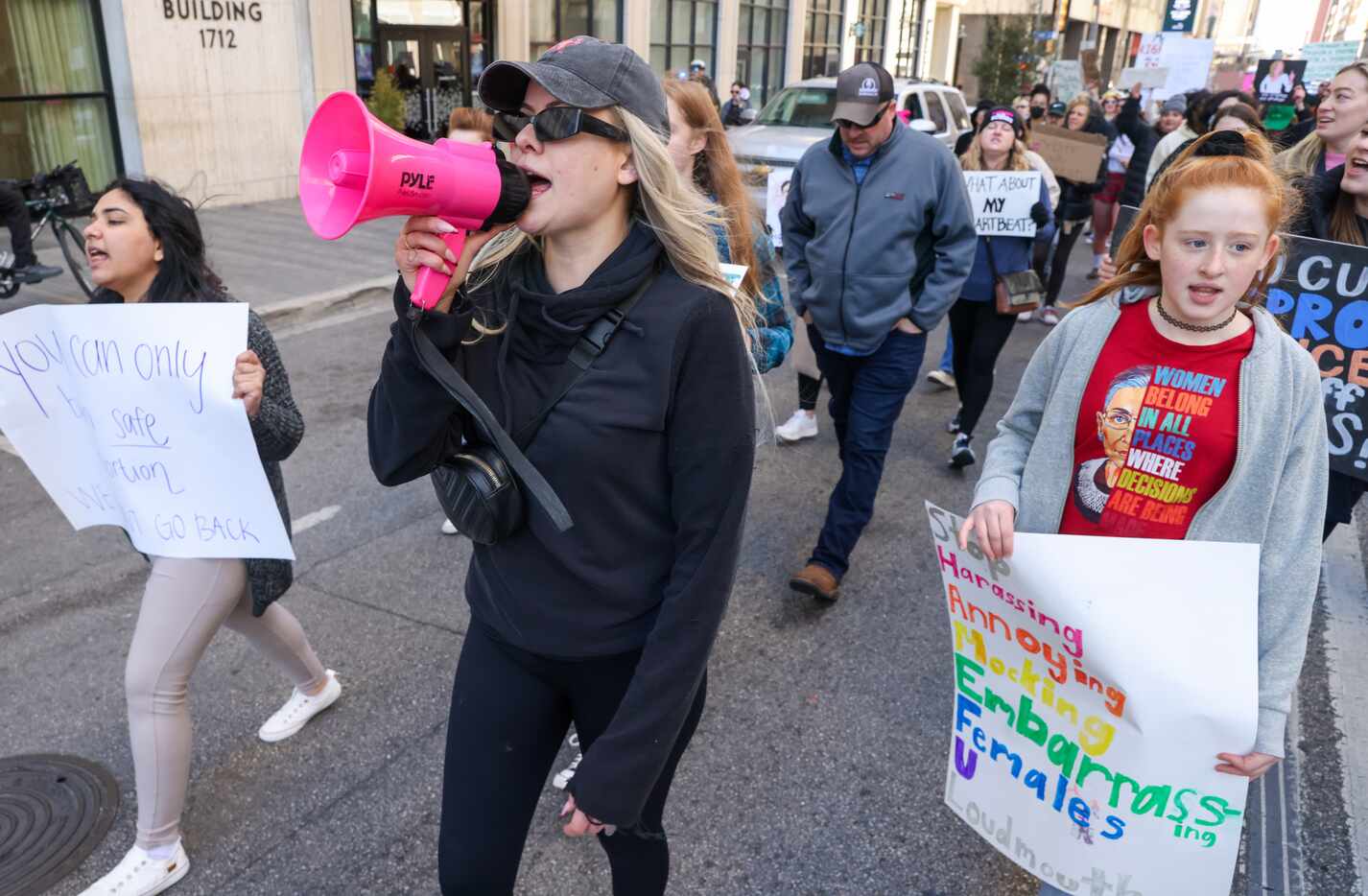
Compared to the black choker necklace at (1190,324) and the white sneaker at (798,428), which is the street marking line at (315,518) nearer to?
the white sneaker at (798,428)

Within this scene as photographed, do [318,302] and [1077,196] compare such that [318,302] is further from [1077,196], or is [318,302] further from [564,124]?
[564,124]

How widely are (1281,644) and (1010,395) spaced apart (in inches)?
203

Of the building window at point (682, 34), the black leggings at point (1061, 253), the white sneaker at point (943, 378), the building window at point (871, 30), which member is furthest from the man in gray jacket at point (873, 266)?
Answer: the building window at point (871, 30)

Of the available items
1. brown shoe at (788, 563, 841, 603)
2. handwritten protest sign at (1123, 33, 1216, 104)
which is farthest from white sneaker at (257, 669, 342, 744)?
handwritten protest sign at (1123, 33, 1216, 104)

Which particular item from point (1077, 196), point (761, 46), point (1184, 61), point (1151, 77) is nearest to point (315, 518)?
point (1077, 196)

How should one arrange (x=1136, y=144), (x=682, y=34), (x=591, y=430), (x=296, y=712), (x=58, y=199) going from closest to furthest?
(x=591, y=430) → (x=296, y=712) → (x=58, y=199) → (x=1136, y=144) → (x=682, y=34)

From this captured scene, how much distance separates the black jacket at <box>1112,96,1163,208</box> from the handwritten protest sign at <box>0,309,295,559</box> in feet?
27.4

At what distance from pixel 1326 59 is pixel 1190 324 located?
52.9ft

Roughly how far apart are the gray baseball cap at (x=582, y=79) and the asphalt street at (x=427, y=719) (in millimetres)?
1860

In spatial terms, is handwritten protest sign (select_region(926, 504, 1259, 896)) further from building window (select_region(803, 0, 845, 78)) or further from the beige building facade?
building window (select_region(803, 0, 845, 78))

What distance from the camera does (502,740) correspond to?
1.87 meters

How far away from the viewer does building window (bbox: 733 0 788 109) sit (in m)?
25.3

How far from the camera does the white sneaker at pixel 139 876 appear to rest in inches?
98.0

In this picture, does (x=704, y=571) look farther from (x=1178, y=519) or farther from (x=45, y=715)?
(x=45, y=715)
